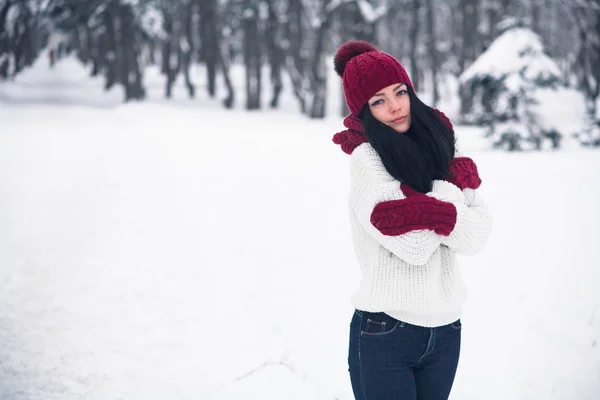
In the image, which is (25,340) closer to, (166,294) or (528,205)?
(166,294)

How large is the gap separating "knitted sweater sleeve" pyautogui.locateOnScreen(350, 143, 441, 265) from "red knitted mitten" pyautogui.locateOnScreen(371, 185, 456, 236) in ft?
0.14

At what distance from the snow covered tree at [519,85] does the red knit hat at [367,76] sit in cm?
1239

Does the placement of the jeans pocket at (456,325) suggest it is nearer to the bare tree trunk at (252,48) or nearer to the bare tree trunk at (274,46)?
the bare tree trunk at (274,46)

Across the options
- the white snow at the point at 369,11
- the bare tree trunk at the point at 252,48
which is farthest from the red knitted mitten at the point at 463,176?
the bare tree trunk at the point at 252,48

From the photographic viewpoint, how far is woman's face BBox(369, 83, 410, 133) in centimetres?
202

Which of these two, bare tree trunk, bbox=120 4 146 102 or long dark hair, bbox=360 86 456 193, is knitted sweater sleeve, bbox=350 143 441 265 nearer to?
long dark hair, bbox=360 86 456 193

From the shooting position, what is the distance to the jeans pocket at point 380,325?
1.96 metres

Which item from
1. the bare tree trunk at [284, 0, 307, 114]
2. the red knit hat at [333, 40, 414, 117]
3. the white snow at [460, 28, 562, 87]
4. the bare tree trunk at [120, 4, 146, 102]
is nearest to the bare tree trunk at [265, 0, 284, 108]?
the bare tree trunk at [284, 0, 307, 114]

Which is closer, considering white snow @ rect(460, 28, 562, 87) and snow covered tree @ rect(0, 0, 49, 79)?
white snow @ rect(460, 28, 562, 87)

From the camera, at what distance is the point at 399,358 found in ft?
6.36

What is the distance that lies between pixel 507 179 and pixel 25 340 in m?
7.98

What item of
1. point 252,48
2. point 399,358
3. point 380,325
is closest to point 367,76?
point 380,325

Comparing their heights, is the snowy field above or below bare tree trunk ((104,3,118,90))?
below

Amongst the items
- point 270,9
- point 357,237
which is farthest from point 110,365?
point 270,9
